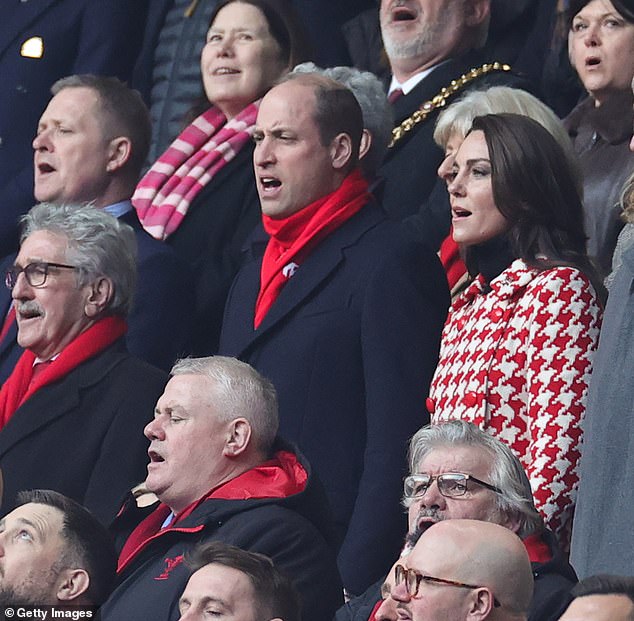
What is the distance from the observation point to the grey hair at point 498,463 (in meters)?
4.51

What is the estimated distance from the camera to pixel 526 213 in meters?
5.20

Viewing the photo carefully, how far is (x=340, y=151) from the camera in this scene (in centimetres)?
580

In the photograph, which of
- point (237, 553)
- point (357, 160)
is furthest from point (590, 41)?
point (237, 553)

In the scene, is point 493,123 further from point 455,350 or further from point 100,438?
point 100,438

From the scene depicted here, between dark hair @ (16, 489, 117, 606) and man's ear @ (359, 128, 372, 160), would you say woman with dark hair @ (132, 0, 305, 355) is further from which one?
dark hair @ (16, 489, 117, 606)

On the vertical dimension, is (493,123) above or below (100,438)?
above

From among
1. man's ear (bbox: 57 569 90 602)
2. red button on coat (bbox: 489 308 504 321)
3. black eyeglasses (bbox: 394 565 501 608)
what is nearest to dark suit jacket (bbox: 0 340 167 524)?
man's ear (bbox: 57 569 90 602)

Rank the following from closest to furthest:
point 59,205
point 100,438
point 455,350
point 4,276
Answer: point 455,350, point 100,438, point 59,205, point 4,276

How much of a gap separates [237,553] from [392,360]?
41.8 inches

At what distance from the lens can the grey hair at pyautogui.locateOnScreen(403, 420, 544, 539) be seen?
14.8 ft

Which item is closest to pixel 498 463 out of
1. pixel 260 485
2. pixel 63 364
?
pixel 260 485

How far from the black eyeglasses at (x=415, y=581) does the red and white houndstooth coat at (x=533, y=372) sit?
691 millimetres

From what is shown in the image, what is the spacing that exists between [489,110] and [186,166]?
1279mm

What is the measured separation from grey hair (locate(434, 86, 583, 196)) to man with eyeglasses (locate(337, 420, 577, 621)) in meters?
1.22
